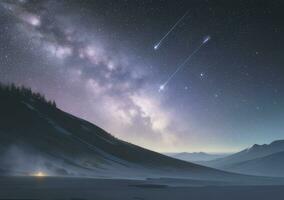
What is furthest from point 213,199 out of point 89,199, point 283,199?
point 89,199

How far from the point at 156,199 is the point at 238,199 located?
915 inches

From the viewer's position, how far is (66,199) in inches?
3519

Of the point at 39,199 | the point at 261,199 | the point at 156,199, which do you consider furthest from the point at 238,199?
the point at 39,199

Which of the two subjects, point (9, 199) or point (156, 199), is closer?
point (9, 199)

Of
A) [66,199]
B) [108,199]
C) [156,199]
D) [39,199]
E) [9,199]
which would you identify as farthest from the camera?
[156,199]

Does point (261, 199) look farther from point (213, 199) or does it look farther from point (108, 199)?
point (108, 199)

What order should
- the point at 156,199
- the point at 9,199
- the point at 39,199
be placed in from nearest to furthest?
the point at 9,199 < the point at 39,199 < the point at 156,199

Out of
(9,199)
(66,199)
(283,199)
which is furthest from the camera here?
(283,199)

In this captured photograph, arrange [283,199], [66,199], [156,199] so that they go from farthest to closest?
[283,199], [156,199], [66,199]

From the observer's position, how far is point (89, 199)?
305ft

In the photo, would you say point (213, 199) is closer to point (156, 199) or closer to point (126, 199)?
point (156, 199)

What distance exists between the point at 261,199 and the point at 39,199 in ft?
182

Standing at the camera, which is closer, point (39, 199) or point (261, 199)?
point (39, 199)

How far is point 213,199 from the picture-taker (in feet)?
373
